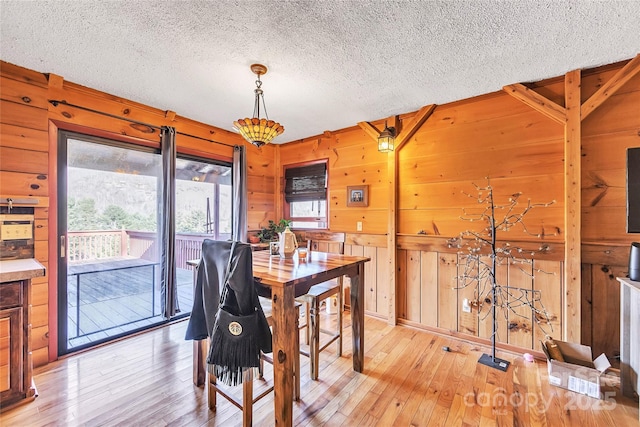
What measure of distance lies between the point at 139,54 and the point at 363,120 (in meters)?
2.32

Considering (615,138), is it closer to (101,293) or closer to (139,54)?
(139,54)

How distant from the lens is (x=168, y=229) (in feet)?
9.75

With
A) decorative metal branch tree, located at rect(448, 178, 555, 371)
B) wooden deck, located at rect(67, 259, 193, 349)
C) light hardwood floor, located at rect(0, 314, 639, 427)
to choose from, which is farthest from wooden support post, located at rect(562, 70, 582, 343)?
wooden deck, located at rect(67, 259, 193, 349)

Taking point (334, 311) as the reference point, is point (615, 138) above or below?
above

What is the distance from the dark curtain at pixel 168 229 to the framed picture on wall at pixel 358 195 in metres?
2.13

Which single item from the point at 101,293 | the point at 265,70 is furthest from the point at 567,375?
the point at 101,293

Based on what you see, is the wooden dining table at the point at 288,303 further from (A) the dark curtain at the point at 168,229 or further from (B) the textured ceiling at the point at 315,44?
(B) the textured ceiling at the point at 315,44

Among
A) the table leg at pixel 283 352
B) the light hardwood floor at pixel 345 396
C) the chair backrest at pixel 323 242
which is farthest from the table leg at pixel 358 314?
the chair backrest at pixel 323 242

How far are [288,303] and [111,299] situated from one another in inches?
125

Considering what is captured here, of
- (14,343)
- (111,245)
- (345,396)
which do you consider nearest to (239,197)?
(111,245)

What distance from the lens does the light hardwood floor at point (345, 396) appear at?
1.68 metres

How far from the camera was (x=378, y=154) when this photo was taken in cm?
338

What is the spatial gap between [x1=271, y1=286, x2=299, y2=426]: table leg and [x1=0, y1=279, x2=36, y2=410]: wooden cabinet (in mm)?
1690

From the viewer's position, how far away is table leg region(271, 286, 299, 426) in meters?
1.52
